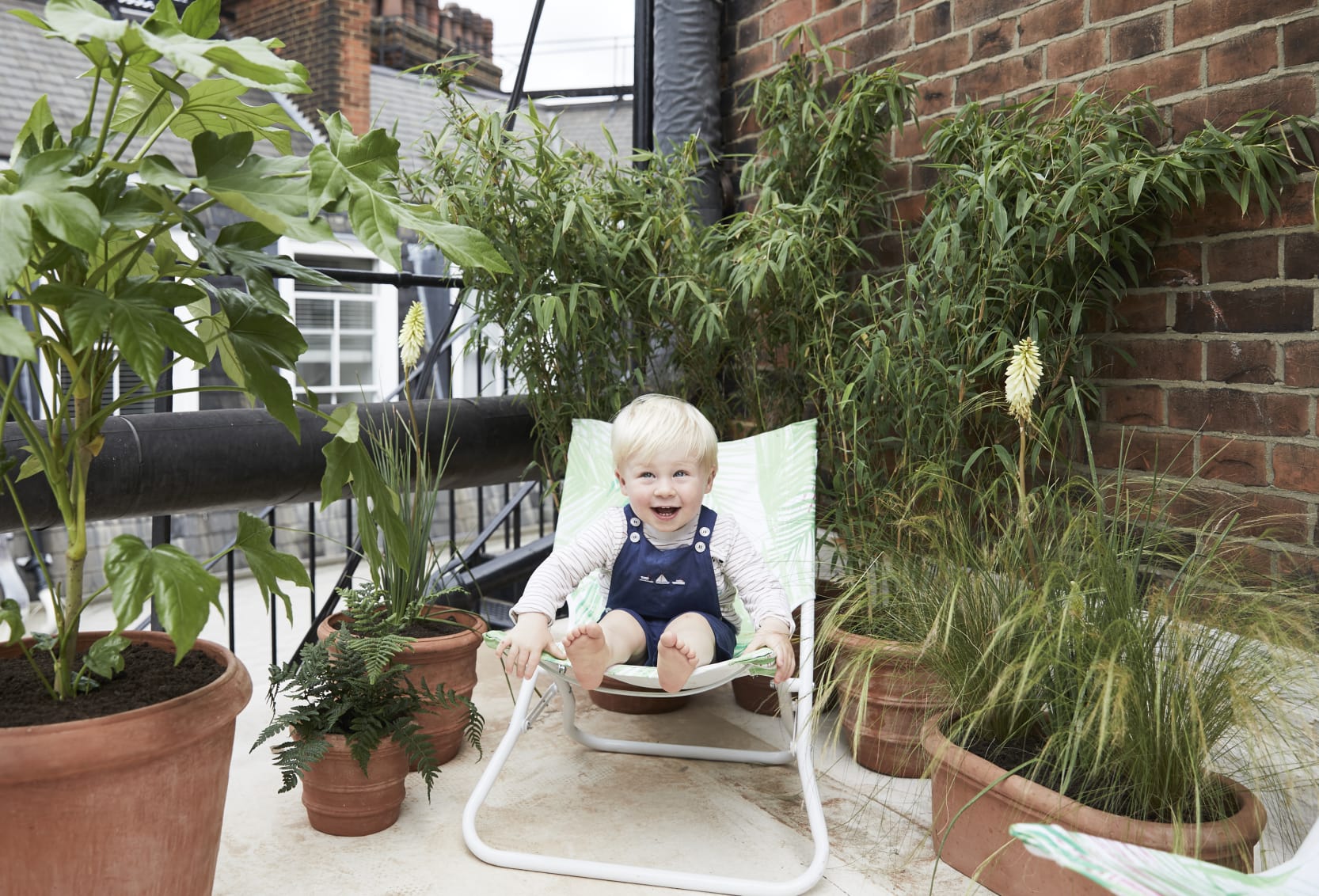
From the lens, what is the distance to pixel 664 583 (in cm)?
212

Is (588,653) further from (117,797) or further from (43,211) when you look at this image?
(43,211)

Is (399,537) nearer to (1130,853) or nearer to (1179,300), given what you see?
(1130,853)

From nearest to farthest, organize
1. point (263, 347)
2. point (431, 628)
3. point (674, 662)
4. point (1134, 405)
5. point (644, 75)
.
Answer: point (263, 347) < point (674, 662) < point (1134, 405) < point (431, 628) < point (644, 75)

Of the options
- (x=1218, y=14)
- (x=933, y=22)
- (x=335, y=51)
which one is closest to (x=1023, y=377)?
(x=1218, y=14)

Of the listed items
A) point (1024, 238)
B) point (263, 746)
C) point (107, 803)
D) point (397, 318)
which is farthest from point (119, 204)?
point (397, 318)

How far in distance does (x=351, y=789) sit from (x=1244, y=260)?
2.04 meters

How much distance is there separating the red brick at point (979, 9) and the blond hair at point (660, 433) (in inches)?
51.6

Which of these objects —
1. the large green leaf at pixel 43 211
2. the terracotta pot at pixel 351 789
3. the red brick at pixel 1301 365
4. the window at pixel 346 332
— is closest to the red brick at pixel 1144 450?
the red brick at pixel 1301 365

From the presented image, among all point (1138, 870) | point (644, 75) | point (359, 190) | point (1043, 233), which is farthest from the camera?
point (644, 75)

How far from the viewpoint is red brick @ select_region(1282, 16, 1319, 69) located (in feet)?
6.10

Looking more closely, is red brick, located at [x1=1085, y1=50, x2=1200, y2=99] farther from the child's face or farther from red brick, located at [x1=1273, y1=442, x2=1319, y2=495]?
the child's face

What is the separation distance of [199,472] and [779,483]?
137 centimetres

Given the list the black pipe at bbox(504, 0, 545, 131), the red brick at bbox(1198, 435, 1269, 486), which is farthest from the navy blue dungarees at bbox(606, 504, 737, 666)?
the black pipe at bbox(504, 0, 545, 131)

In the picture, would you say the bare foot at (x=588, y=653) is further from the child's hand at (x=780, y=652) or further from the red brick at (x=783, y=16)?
the red brick at (x=783, y=16)
